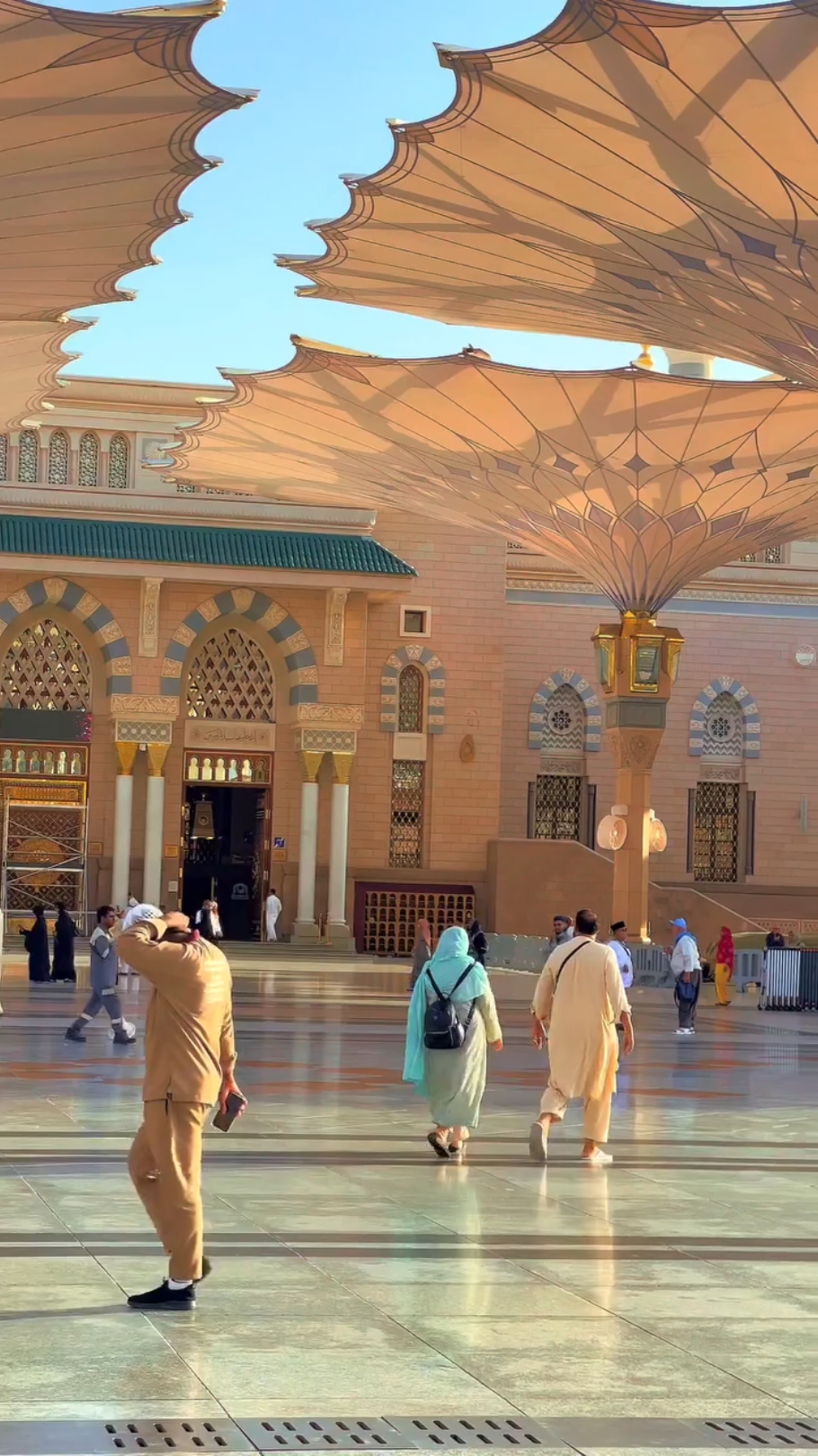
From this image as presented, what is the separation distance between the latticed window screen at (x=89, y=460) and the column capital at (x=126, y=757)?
491 cm

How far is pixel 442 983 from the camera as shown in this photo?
10.5 metres

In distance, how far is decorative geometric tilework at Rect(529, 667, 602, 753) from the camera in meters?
39.8

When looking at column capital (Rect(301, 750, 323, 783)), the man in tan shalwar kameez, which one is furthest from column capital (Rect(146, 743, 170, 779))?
the man in tan shalwar kameez

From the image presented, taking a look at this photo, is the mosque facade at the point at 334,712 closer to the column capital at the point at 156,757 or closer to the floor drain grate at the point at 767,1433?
the column capital at the point at 156,757

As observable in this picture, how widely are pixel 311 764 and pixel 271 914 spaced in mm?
2917

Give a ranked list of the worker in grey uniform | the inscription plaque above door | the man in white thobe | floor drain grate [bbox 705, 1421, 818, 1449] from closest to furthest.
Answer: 1. floor drain grate [bbox 705, 1421, 818, 1449]
2. the worker in grey uniform
3. the man in white thobe
4. the inscription plaque above door

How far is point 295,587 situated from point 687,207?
21.4 m

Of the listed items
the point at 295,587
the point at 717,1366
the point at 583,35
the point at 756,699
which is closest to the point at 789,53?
the point at 583,35

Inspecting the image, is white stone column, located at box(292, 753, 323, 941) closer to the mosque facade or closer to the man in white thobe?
the mosque facade

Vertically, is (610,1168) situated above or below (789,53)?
below

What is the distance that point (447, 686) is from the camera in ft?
126

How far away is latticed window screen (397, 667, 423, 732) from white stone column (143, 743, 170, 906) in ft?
16.3

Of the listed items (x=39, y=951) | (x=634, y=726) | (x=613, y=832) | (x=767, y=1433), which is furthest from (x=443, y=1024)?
(x=613, y=832)

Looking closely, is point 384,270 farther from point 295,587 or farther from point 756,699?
point 756,699
